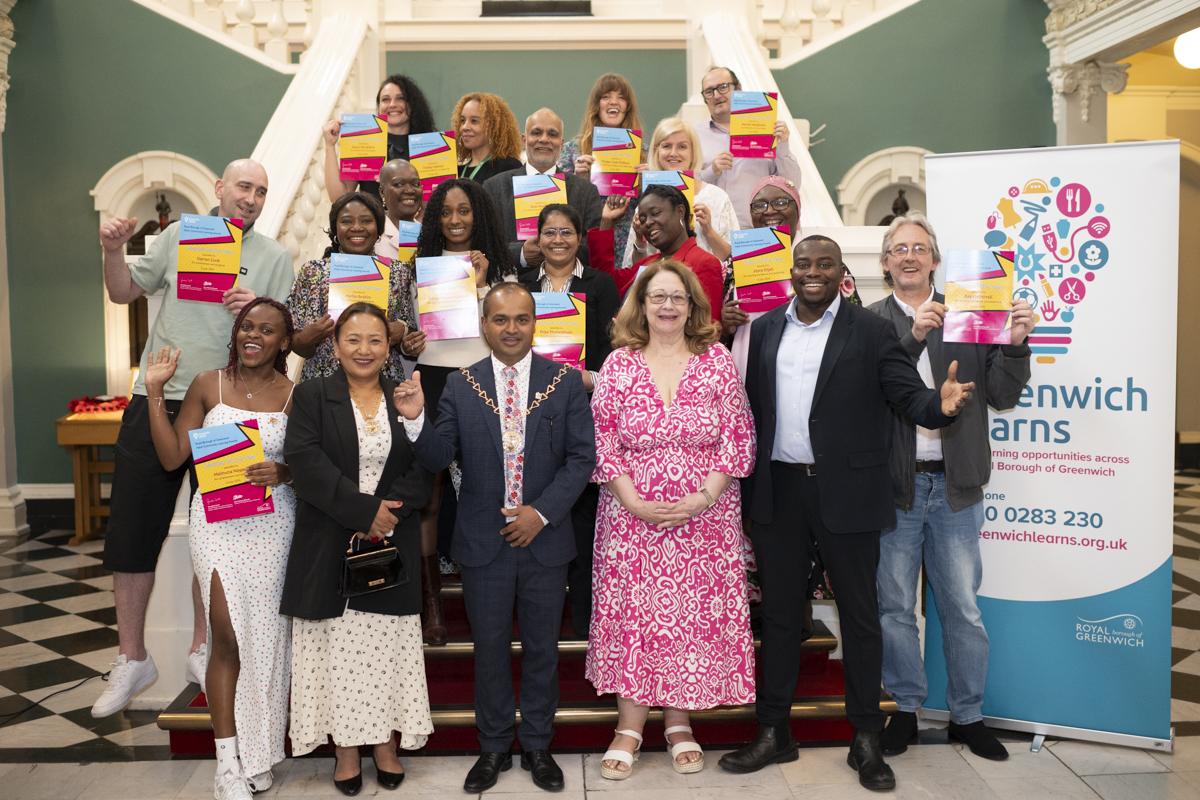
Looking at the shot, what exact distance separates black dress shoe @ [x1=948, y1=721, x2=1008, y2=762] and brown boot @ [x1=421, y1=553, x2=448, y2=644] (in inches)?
85.3

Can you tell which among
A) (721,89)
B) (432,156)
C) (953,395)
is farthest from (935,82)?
(953,395)

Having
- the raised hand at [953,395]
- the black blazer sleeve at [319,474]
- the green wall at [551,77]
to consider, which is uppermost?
the green wall at [551,77]

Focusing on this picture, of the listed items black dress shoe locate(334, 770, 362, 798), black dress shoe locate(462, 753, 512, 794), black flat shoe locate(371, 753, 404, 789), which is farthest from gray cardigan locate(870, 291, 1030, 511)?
black dress shoe locate(334, 770, 362, 798)

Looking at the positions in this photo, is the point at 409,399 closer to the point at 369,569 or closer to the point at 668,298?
the point at 369,569

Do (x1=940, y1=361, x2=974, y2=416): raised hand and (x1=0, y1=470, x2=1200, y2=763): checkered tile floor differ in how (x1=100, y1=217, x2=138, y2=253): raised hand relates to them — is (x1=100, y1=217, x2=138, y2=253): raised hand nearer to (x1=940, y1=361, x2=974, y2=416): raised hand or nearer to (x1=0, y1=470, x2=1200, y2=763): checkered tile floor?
(x1=0, y1=470, x2=1200, y2=763): checkered tile floor

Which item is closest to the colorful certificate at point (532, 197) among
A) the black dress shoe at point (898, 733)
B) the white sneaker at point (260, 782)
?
the white sneaker at point (260, 782)

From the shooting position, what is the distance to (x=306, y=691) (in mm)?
3584

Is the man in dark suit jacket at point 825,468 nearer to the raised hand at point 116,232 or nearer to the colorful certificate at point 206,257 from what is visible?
the colorful certificate at point 206,257

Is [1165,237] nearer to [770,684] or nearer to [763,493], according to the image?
[763,493]

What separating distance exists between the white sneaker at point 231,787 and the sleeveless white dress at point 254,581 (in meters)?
0.04

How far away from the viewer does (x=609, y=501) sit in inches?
150

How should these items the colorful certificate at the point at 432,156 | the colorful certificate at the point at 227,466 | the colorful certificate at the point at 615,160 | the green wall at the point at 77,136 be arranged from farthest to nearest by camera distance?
1. the green wall at the point at 77,136
2. the colorful certificate at the point at 432,156
3. the colorful certificate at the point at 615,160
4. the colorful certificate at the point at 227,466

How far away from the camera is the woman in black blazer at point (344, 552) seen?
3.48m

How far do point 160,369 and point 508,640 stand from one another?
5.31ft
